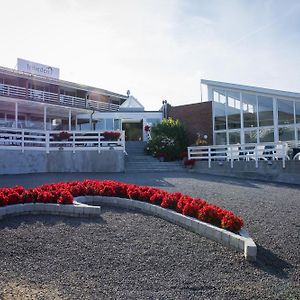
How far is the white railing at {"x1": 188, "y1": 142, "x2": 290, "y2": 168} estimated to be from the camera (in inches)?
645

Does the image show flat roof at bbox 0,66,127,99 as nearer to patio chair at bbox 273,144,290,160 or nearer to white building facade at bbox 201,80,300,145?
white building facade at bbox 201,80,300,145

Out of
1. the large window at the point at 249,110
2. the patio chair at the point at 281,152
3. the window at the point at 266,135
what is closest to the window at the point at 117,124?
the large window at the point at 249,110

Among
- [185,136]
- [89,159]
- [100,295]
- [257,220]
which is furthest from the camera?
[185,136]

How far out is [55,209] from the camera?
23.3 ft

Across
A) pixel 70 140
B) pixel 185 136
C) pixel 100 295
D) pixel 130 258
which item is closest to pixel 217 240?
pixel 130 258

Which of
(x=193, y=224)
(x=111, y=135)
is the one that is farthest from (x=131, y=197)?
(x=111, y=135)

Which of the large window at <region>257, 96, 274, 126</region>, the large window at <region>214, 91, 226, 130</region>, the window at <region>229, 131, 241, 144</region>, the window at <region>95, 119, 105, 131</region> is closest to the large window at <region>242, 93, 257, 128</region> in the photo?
the large window at <region>257, 96, 274, 126</region>

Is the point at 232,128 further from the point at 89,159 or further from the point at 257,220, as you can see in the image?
the point at 257,220

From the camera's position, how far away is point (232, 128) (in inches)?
994

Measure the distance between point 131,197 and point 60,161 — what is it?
9.95 meters

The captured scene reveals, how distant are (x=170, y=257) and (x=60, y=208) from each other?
2510 mm

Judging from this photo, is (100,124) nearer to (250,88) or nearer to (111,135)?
(250,88)

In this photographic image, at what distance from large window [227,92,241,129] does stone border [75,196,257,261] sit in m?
18.2

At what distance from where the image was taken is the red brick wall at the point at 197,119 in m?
26.6
